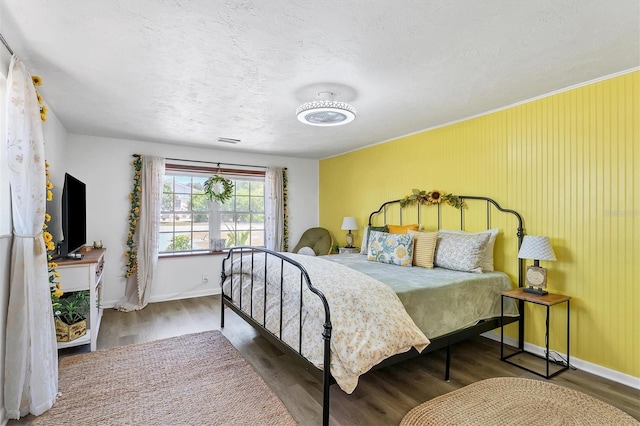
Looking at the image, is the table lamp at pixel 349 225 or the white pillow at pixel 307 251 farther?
the white pillow at pixel 307 251

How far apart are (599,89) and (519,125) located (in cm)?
65

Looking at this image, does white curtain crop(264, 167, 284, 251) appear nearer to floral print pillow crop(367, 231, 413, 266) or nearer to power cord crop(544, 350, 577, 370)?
floral print pillow crop(367, 231, 413, 266)

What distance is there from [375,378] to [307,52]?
8.25 feet

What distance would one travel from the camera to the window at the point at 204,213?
5.09 metres

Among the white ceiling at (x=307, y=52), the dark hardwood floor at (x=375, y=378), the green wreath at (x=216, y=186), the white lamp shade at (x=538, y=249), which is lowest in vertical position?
the dark hardwood floor at (x=375, y=378)

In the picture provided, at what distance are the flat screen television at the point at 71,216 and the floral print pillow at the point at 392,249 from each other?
3.13 metres

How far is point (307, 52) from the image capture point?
7.08 ft

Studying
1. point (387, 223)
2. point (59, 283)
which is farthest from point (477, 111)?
point (59, 283)

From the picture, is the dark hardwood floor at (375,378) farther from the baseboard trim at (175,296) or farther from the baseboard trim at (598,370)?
the baseboard trim at (175,296)

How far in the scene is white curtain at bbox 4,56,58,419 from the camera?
199 cm

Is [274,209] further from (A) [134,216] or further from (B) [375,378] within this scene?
(B) [375,378]

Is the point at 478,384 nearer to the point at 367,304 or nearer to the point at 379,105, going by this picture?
the point at 367,304

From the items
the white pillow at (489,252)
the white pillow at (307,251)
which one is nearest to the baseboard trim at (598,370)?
the white pillow at (489,252)

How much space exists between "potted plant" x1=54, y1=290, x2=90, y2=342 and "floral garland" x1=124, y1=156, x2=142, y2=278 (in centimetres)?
144
